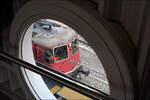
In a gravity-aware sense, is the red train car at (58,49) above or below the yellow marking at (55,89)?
above

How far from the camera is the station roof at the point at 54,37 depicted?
13.2ft

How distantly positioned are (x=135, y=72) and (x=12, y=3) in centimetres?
Result: 115

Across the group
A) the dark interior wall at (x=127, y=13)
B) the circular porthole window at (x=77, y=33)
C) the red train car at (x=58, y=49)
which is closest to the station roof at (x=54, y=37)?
the red train car at (x=58, y=49)

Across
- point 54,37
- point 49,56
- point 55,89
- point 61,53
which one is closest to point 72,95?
point 55,89

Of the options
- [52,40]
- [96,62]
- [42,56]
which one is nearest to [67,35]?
[52,40]

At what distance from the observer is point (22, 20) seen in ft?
4.72

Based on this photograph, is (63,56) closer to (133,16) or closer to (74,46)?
(74,46)

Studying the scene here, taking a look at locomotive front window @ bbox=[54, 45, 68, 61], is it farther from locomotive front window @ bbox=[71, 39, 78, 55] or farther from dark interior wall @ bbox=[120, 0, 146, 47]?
dark interior wall @ bbox=[120, 0, 146, 47]

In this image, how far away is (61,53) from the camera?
4.24m

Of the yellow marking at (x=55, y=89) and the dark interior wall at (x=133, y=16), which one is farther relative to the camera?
the yellow marking at (x=55, y=89)

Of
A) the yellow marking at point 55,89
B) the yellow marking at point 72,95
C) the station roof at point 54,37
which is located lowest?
the yellow marking at point 55,89

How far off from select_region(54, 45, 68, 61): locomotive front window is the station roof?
133 millimetres

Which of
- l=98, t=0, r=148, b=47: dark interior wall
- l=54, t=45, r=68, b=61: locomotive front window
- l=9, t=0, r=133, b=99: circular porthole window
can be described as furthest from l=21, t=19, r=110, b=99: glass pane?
l=98, t=0, r=148, b=47: dark interior wall

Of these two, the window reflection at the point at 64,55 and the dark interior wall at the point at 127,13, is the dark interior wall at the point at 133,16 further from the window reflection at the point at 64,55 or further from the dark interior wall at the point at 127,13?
the window reflection at the point at 64,55
